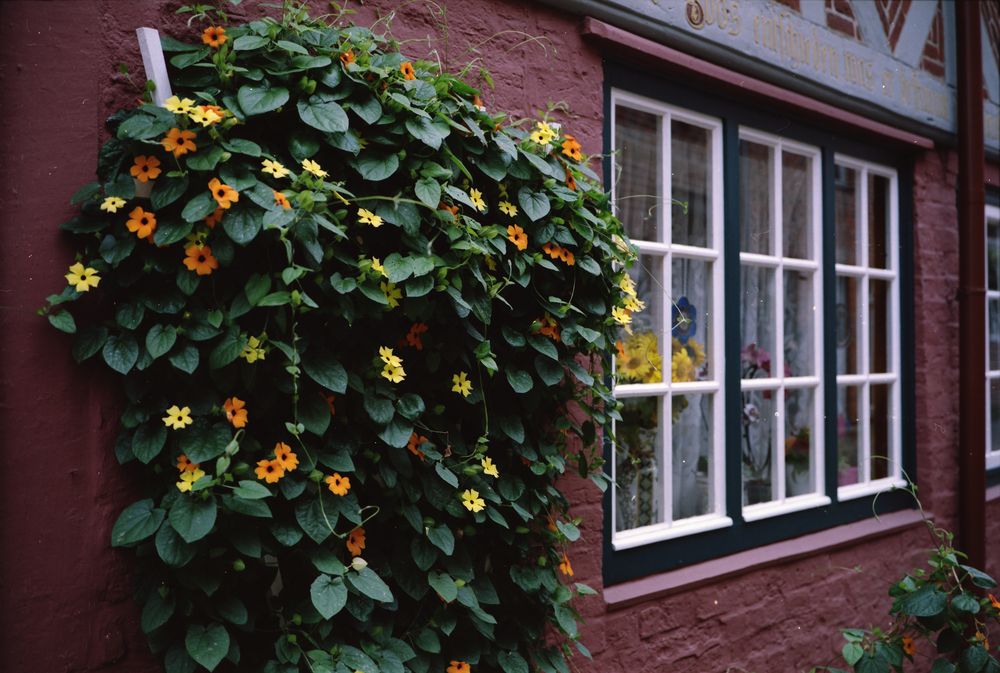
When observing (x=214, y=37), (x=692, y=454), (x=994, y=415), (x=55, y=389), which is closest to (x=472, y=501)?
(x=55, y=389)

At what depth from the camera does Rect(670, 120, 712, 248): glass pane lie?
3703 mm

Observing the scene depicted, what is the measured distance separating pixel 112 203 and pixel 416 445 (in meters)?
0.91

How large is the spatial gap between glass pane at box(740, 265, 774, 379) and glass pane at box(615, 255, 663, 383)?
1.90 feet

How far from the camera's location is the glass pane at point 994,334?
5902mm

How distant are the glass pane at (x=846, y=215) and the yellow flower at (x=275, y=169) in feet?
10.6

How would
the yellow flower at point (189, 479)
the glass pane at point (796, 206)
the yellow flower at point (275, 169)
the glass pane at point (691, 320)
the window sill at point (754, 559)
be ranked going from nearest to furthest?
the yellow flower at point (189, 479)
the yellow flower at point (275, 169)
the window sill at point (754, 559)
the glass pane at point (691, 320)
the glass pane at point (796, 206)

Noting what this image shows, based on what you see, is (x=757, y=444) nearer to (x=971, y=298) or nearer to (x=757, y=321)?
(x=757, y=321)

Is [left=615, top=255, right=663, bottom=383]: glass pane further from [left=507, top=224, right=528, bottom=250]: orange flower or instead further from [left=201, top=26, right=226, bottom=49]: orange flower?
[left=201, top=26, right=226, bottom=49]: orange flower

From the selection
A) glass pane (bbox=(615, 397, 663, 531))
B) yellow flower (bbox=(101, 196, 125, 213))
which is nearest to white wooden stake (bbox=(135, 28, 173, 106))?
yellow flower (bbox=(101, 196, 125, 213))

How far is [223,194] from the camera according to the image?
1.99 meters

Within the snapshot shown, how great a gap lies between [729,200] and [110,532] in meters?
2.66

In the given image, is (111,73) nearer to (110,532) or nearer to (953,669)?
(110,532)

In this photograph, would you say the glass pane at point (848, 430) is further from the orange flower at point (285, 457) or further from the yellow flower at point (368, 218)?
the orange flower at point (285, 457)

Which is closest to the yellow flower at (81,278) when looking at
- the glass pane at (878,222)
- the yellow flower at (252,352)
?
the yellow flower at (252,352)
